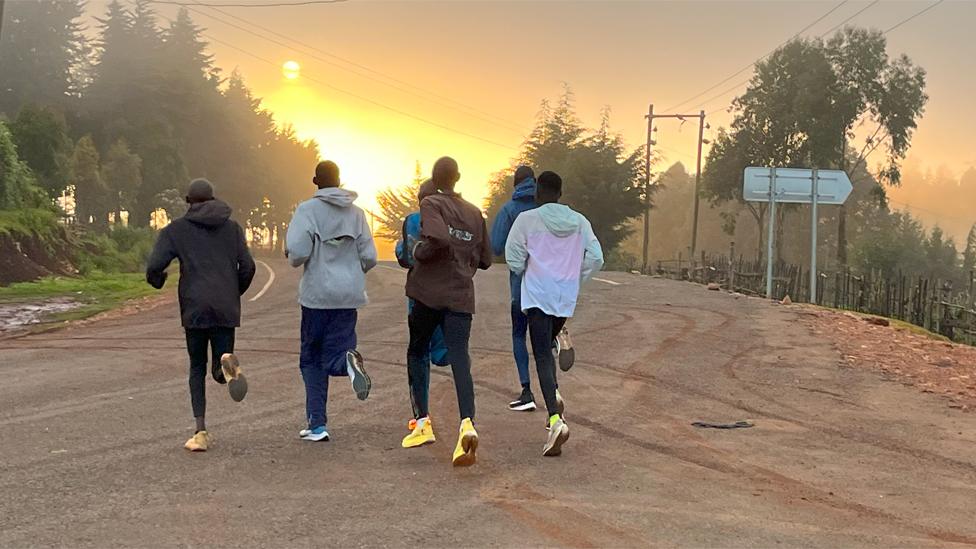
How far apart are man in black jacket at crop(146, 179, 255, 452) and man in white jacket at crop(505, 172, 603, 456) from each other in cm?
203

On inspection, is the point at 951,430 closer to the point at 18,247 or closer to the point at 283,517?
the point at 283,517

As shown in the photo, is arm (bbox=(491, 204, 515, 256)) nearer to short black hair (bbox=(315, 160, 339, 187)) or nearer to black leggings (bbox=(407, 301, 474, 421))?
black leggings (bbox=(407, 301, 474, 421))

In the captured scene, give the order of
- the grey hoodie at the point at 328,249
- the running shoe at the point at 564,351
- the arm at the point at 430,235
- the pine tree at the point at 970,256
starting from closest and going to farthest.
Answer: the arm at the point at 430,235, the grey hoodie at the point at 328,249, the running shoe at the point at 564,351, the pine tree at the point at 970,256

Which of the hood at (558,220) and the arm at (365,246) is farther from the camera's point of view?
the arm at (365,246)

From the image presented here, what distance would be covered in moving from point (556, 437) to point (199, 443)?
2.48 m

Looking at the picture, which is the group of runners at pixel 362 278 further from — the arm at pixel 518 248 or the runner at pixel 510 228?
the runner at pixel 510 228

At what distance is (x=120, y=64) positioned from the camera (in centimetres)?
6203

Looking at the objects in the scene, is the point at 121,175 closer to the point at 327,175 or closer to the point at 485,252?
the point at 327,175

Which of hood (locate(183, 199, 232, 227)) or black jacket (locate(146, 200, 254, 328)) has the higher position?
hood (locate(183, 199, 232, 227))

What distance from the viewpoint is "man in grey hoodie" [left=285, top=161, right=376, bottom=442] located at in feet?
21.2

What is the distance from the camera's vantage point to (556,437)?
614 centimetres

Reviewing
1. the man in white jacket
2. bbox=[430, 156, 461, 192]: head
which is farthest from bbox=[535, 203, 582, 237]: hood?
bbox=[430, 156, 461, 192]: head

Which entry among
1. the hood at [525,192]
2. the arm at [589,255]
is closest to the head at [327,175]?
the hood at [525,192]

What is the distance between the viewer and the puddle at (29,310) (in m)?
15.4
